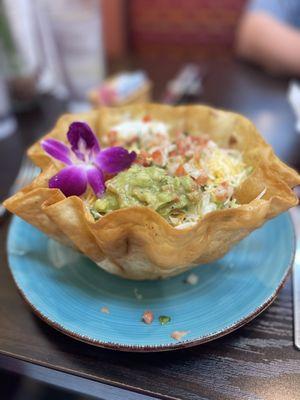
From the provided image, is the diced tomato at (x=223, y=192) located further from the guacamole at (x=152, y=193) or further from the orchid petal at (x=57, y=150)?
the orchid petal at (x=57, y=150)

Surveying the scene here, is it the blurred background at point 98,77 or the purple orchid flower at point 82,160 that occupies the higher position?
the purple orchid flower at point 82,160

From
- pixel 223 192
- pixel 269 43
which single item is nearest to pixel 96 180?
pixel 223 192

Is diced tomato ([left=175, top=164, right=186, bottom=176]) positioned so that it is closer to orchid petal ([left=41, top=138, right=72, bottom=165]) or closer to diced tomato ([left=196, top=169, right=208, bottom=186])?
diced tomato ([left=196, top=169, right=208, bottom=186])

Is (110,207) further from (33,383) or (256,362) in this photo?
(33,383)

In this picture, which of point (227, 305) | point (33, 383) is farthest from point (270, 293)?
point (33, 383)

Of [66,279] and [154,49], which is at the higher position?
[66,279]

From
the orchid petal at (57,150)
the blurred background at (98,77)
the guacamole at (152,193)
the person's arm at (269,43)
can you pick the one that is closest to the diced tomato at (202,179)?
the guacamole at (152,193)
